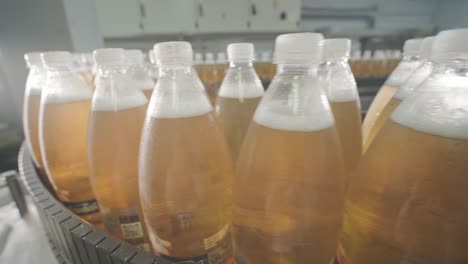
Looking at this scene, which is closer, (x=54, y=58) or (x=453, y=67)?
(x=453, y=67)

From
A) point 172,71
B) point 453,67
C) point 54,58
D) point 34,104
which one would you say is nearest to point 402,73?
point 453,67

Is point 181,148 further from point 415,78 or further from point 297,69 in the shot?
point 415,78

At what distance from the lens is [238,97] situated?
0.43m

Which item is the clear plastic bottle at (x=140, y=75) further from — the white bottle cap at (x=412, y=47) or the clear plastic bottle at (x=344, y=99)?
the white bottle cap at (x=412, y=47)

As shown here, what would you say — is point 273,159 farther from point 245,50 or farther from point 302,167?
point 245,50

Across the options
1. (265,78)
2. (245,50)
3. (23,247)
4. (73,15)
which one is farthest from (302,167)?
(73,15)

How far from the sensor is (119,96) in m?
0.33

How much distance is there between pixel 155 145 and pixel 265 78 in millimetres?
1449

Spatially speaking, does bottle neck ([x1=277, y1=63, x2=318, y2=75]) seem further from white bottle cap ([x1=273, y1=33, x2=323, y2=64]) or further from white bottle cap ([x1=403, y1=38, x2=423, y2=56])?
white bottle cap ([x1=403, y1=38, x2=423, y2=56])

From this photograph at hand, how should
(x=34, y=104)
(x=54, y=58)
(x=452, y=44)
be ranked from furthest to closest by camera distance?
(x=34, y=104) → (x=54, y=58) → (x=452, y=44)

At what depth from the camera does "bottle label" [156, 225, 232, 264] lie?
0.89 feet

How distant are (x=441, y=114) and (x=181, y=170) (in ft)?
0.79

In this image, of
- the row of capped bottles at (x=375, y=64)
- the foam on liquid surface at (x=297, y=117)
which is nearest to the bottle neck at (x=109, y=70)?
the foam on liquid surface at (x=297, y=117)

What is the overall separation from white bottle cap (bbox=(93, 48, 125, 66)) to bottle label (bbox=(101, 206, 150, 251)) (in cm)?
19
